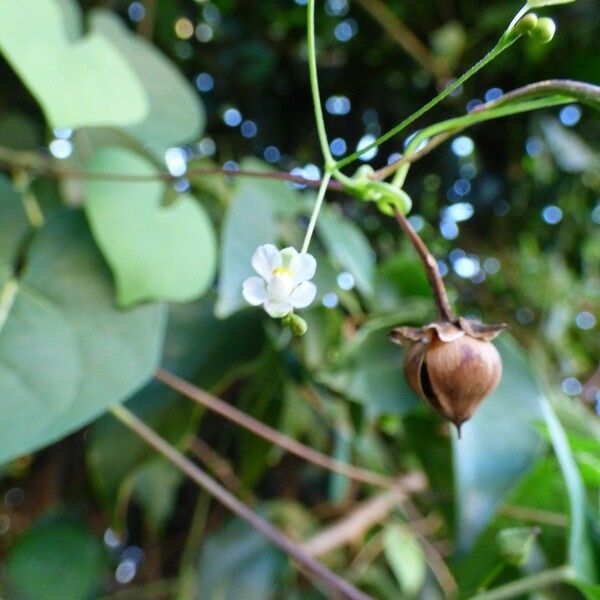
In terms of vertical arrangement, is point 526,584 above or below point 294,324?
below

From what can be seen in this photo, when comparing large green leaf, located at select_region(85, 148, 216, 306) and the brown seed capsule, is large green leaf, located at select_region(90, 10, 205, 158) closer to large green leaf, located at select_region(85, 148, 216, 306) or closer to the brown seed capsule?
large green leaf, located at select_region(85, 148, 216, 306)

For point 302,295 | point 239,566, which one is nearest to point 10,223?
point 302,295

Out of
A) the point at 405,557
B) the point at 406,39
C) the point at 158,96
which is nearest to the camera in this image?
the point at 158,96

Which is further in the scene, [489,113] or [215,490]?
[215,490]

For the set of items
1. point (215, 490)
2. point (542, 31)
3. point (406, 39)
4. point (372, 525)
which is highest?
point (542, 31)

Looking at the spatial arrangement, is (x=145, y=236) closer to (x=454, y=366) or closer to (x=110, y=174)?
(x=110, y=174)

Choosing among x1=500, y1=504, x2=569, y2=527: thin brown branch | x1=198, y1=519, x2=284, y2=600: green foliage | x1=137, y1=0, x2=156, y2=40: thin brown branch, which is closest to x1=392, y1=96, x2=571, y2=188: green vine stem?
x1=500, y1=504, x2=569, y2=527: thin brown branch

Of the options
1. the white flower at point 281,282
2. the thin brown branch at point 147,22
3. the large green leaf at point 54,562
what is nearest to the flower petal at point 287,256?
the white flower at point 281,282
